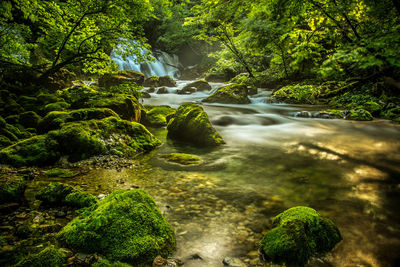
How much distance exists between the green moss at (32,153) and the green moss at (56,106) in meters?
3.46

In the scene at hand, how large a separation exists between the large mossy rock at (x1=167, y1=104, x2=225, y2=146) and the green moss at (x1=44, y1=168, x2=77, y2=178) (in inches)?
168

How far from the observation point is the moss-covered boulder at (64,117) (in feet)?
19.9

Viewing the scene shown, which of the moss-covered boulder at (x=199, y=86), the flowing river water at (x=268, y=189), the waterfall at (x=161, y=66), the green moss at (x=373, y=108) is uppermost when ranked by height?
the waterfall at (x=161, y=66)

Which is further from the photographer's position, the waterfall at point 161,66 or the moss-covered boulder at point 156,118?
the waterfall at point 161,66

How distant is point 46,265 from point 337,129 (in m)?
10.6

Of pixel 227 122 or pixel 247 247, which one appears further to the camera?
pixel 227 122

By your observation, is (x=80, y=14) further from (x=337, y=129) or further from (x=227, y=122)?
(x=337, y=129)

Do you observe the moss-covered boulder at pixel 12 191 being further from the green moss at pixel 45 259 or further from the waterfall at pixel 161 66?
the waterfall at pixel 161 66

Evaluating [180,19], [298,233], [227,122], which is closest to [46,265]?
[298,233]

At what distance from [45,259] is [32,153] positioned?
3673 mm

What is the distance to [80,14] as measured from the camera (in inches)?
240

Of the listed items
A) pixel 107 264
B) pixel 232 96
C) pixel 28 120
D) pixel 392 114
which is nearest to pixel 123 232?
pixel 107 264

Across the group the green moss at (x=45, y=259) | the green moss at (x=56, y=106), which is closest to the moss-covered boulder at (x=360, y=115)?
the green moss at (x=45, y=259)

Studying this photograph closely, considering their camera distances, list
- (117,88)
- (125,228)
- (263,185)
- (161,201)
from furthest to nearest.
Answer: (117,88), (263,185), (161,201), (125,228)
